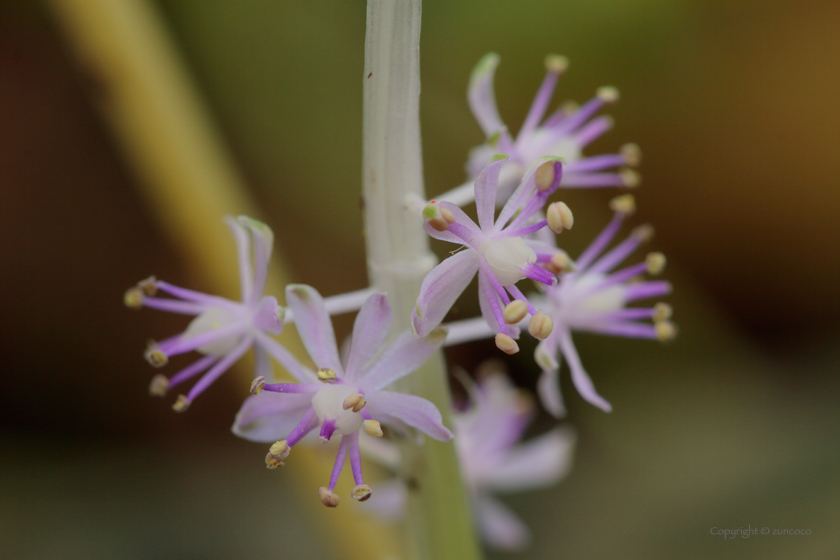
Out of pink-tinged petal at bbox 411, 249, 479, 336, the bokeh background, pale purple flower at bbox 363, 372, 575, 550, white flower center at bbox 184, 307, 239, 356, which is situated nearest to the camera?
pink-tinged petal at bbox 411, 249, 479, 336

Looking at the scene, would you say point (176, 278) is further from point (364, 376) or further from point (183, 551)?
point (364, 376)

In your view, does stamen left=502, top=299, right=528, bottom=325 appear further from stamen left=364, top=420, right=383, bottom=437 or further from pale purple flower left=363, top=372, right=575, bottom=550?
pale purple flower left=363, top=372, right=575, bottom=550

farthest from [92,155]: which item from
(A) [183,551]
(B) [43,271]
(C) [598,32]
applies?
(C) [598,32]

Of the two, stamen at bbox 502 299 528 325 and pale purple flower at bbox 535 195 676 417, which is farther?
pale purple flower at bbox 535 195 676 417

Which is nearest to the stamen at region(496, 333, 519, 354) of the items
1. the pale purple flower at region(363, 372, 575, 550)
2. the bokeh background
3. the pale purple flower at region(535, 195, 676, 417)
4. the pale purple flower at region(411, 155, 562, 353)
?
the pale purple flower at region(411, 155, 562, 353)

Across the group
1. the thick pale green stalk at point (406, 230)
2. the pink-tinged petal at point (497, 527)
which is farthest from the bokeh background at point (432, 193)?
the thick pale green stalk at point (406, 230)

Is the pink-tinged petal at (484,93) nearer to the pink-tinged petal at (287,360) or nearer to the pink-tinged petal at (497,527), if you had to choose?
the pink-tinged petal at (287,360)
